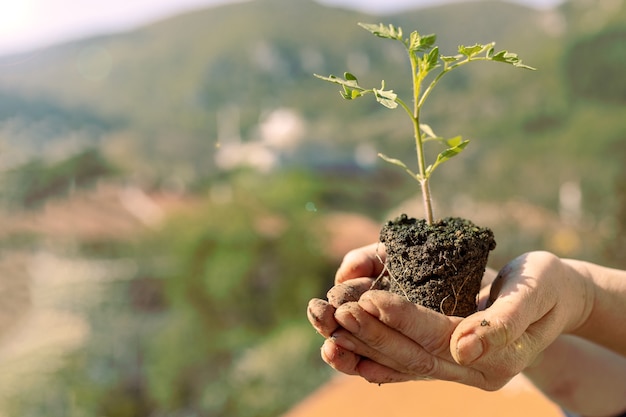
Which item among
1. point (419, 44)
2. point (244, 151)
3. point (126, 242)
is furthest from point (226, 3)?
point (419, 44)

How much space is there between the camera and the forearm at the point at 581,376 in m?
1.26

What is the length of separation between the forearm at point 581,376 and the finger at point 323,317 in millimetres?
634

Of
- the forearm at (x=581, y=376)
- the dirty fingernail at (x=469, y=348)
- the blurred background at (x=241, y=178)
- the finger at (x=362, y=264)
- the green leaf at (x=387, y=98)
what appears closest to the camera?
the dirty fingernail at (x=469, y=348)

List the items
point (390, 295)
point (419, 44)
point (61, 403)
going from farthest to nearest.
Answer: point (61, 403) → point (419, 44) → point (390, 295)

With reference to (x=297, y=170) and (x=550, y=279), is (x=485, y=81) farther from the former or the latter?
(x=550, y=279)

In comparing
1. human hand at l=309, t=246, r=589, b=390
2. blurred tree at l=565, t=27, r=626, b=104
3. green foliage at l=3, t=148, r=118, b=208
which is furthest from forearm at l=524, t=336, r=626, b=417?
green foliage at l=3, t=148, r=118, b=208

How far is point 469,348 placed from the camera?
722 millimetres

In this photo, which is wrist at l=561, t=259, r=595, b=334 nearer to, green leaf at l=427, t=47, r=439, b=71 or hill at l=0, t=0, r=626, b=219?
green leaf at l=427, t=47, r=439, b=71

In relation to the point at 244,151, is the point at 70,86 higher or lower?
higher

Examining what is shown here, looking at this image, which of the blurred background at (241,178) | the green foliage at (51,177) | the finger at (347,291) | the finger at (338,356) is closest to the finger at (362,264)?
the finger at (347,291)

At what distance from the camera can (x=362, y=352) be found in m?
0.77

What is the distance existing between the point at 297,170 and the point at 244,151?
39 cm

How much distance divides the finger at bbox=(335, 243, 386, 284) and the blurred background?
3217mm

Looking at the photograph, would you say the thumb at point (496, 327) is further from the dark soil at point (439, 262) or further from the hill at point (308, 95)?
the hill at point (308, 95)
